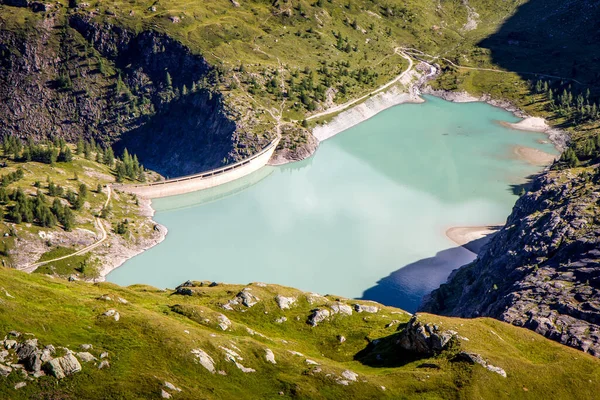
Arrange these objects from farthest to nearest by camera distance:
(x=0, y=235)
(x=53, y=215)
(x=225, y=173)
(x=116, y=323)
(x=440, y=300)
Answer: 1. (x=225, y=173)
2. (x=53, y=215)
3. (x=0, y=235)
4. (x=440, y=300)
5. (x=116, y=323)

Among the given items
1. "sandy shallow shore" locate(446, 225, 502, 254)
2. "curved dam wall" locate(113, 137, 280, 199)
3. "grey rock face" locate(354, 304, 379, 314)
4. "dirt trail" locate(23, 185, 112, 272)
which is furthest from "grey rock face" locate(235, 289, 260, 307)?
"curved dam wall" locate(113, 137, 280, 199)

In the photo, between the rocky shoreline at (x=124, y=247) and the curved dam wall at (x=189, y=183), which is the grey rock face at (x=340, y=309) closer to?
the rocky shoreline at (x=124, y=247)

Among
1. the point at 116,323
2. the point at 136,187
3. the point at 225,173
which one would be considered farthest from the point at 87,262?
the point at 116,323

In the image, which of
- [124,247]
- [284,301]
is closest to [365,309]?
[284,301]

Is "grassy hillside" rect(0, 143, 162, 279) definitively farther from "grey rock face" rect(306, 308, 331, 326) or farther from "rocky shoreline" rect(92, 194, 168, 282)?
"grey rock face" rect(306, 308, 331, 326)

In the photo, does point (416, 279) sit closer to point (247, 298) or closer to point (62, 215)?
point (247, 298)

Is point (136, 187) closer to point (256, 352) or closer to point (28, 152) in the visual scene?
point (28, 152)
